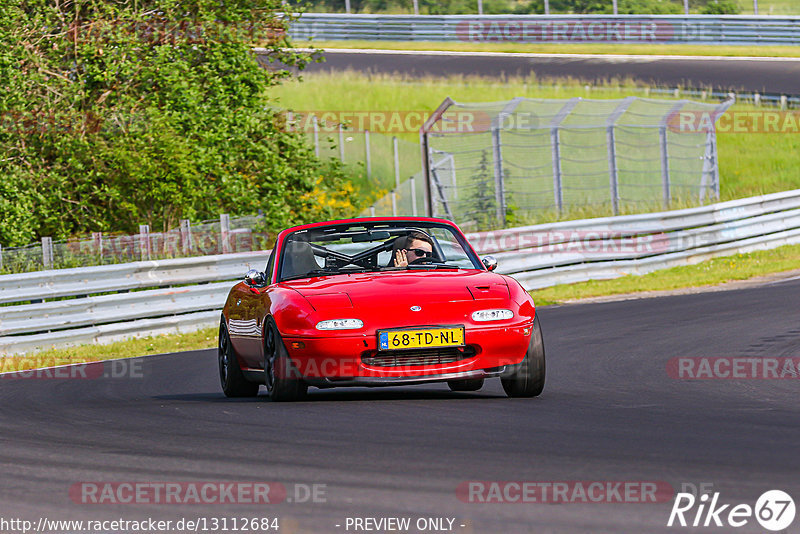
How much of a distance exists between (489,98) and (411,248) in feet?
90.0

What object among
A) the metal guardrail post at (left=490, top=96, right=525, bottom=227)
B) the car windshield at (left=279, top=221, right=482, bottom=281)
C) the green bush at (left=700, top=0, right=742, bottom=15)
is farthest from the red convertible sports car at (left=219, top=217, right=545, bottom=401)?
the green bush at (left=700, top=0, right=742, bottom=15)

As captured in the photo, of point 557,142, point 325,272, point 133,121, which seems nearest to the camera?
point 325,272

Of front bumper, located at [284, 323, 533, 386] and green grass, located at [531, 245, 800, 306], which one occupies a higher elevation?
front bumper, located at [284, 323, 533, 386]

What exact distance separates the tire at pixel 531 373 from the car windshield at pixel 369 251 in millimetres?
1148

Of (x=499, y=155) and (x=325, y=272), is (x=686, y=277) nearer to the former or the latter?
(x=499, y=155)

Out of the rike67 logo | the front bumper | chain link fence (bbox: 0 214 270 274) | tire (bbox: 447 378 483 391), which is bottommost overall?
chain link fence (bbox: 0 214 270 274)

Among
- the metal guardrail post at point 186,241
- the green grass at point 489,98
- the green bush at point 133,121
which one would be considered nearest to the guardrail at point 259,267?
the metal guardrail post at point 186,241

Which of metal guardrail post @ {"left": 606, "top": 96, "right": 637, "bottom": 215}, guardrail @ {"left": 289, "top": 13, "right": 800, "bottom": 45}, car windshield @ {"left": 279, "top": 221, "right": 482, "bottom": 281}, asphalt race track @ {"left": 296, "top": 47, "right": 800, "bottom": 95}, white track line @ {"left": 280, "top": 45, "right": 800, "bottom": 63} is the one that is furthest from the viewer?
guardrail @ {"left": 289, "top": 13, "right": 800, "bottom": 45}

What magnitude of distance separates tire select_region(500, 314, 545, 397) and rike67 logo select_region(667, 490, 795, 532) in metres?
Result: 3.55

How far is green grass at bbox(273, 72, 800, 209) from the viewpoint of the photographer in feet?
109

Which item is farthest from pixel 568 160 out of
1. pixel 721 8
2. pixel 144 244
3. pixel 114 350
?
pixel 721 8

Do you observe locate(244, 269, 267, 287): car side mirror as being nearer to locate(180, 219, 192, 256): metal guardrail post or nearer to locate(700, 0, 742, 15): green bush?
locate(180, 219, 192, 256): metal guardrail post

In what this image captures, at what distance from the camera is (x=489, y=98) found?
36844 millimetres

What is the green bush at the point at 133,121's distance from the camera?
69.4 feet
